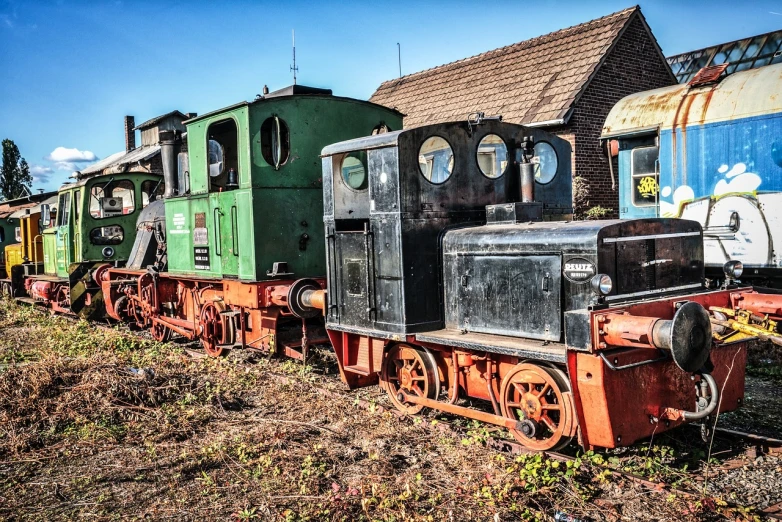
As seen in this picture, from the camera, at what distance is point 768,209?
894 cm

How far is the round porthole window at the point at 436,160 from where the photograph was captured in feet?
18.9

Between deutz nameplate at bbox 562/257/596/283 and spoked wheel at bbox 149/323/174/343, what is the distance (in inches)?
310

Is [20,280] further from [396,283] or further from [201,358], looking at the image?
[396,283]

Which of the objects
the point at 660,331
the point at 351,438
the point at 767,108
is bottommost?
the point at 351,438

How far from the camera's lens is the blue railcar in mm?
8969

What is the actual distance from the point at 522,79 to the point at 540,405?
1253 centimetres

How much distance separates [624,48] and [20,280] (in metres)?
16.1

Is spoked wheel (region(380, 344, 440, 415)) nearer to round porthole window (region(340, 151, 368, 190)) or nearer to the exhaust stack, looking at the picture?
round porthole window (region(340, 151, 368, 190))

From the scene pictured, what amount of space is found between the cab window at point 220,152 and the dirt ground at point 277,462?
2770 mm

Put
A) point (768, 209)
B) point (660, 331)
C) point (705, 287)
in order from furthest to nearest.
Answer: point (768, 209)
point (705, 287)
point (660, 331)

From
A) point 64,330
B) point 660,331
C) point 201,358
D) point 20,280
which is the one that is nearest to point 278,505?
point 660,331

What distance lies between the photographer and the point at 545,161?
650cm

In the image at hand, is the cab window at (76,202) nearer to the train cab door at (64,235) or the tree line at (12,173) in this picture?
the train cab door at (64,235)

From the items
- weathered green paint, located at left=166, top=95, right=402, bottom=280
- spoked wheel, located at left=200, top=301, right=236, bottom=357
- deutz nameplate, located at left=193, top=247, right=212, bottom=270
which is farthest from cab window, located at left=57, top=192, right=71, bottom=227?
spoked wheel, located at left=200, top=301, right=236, bottom=357
